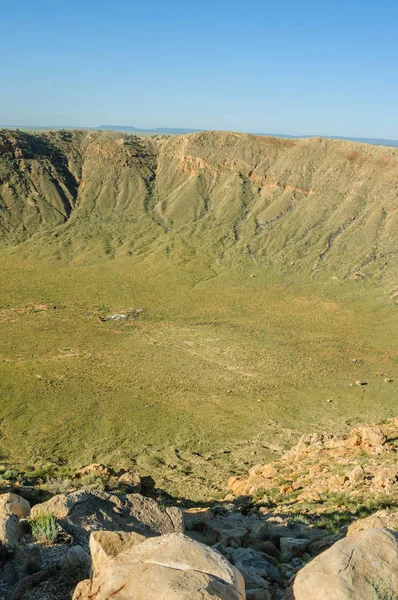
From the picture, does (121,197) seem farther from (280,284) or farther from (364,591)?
(364,591)

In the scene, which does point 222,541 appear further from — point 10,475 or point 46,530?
point 10,475

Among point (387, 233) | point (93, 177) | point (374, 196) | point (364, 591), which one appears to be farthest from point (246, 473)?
point (93, 177)

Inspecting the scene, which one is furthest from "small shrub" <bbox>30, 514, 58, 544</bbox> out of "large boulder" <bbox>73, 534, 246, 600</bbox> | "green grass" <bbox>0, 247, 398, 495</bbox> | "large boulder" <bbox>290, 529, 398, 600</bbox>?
"green grass" <bbox>0, 247, 398, 495</bbox>

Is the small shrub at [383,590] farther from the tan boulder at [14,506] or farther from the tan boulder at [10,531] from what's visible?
the tan boulder at [14,506]

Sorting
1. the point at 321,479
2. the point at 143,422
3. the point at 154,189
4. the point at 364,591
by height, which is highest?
the point at 154,189

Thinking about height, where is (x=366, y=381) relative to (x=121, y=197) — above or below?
below

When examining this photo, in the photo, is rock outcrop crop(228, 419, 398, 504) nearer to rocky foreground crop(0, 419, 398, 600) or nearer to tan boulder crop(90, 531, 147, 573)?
rocky foreground crop(0, 419, 398, 600)

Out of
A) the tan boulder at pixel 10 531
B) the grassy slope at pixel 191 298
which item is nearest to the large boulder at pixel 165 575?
the tan boulder at pixel 10 531
